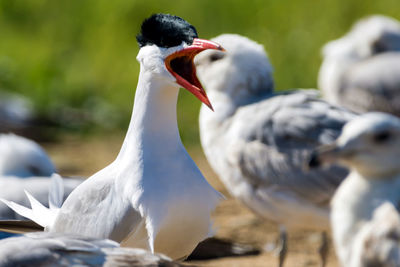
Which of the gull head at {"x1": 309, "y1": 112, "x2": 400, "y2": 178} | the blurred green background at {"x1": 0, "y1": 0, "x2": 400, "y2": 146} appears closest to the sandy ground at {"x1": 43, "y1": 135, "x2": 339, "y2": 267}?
the blurred green background at {"x1": 0, "y1": 0, "x2": 400, "y2": 146}

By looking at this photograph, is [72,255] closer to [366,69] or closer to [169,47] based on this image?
[169,47]

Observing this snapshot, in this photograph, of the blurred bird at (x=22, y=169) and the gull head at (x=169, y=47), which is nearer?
the gull head at (x=169, y=47)

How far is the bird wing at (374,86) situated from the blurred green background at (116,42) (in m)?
1.65

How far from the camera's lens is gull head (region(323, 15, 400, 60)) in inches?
296

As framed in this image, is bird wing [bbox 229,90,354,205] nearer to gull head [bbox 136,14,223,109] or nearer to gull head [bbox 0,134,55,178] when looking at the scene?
gull head [bbox 136,14,223,109]

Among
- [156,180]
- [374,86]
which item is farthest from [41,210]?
[374,86]

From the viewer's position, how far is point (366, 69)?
7.32 metres

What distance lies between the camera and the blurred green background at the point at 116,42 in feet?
29.7

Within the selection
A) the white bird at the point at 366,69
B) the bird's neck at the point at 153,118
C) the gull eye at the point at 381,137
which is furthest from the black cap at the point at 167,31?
the white bird at the point at 366,69

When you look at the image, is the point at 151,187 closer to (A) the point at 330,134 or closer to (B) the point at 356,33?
(A) the point at 330,134

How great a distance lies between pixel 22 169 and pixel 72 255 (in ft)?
7.94

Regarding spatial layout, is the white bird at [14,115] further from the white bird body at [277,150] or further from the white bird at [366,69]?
the white bird body at [277,150]

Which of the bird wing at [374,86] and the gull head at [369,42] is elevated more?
the gull head at [369,42]

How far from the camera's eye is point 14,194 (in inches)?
172
